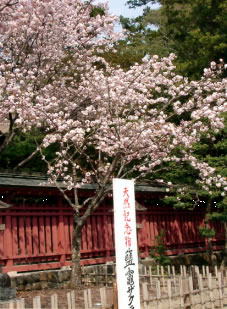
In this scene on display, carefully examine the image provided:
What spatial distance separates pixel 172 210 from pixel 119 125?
9317 millimetres

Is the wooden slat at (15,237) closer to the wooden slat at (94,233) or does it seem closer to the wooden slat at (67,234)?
the wooden slat at (67,234)

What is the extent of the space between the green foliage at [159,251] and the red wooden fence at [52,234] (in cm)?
70

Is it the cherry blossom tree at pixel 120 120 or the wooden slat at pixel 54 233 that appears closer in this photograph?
the cherry blossom tree at pixel 120 120

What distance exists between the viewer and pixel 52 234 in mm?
16094

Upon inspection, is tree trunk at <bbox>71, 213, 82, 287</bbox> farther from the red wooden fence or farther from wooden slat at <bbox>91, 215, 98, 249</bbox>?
wooden slat at <bbox>91, 215, 98, 249</bbox>

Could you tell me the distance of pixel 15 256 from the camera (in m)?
14.7

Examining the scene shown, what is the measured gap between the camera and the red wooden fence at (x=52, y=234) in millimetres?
14789

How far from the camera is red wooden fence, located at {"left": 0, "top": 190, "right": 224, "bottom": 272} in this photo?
14.8 metres

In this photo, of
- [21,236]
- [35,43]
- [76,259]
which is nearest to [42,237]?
[21,236]

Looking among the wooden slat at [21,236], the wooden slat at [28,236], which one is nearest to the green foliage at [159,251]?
the wooden slat at [28,236]

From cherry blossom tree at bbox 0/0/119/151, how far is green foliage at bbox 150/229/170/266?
7550 millimetres

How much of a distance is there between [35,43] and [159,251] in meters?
9.30

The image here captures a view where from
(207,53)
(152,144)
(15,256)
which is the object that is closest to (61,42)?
(152,144)

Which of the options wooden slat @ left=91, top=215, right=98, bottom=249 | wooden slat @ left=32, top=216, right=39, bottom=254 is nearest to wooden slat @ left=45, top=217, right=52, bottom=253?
wooden slat @ left=32, top=216, right=39, bottom=254
